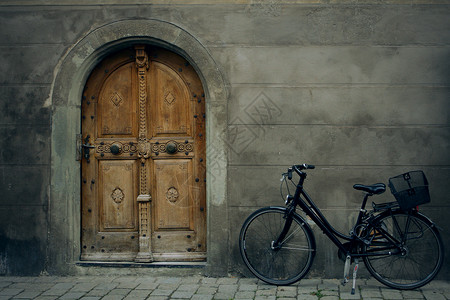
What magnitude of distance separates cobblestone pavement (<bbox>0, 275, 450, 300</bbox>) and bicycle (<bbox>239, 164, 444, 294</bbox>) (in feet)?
0.48

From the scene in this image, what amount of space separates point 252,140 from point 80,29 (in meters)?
2.49

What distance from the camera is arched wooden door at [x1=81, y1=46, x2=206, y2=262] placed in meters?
5.88

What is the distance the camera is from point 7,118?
5797mm

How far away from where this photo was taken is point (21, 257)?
5.73 metres

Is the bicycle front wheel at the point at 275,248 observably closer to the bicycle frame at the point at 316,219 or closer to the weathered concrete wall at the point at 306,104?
the bicycle frame at the point at 316,219

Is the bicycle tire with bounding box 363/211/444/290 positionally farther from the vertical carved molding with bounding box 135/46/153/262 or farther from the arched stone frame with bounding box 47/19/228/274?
the vertical carved molding with bounding box 135/46/153/262

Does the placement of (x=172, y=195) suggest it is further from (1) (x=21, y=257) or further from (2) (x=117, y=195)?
(1) (x=21, y=257)

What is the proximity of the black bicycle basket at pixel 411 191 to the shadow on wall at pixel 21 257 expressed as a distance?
13.7ft

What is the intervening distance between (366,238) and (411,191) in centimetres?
68

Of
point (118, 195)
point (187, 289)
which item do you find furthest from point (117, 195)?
point (187, 289)

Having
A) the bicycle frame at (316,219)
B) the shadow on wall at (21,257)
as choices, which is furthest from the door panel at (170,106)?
the shadow on wall at (21,257)

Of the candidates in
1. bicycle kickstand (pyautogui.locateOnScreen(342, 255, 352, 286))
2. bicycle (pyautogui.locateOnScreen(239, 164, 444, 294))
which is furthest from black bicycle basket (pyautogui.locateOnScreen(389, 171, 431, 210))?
bicycle kickstand (pyautogui.locateOnScreen(342, 255, 352, 286))

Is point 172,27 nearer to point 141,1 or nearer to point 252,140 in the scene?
point 141,1

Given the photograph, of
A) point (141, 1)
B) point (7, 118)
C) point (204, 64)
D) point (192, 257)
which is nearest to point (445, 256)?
point (192, 257)
